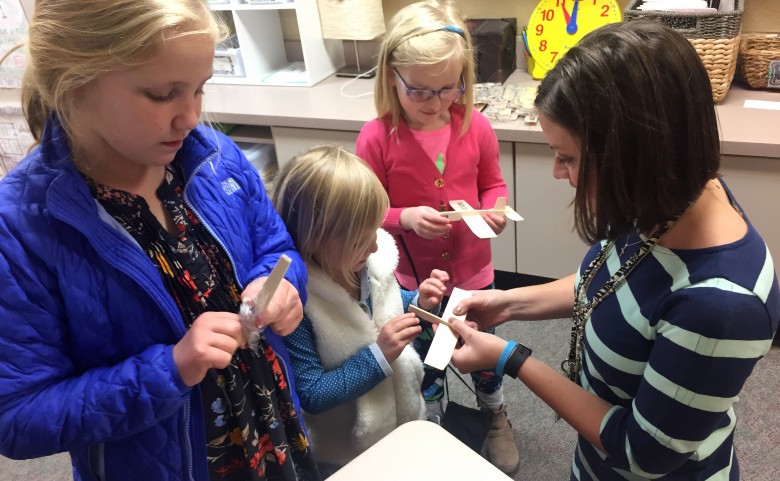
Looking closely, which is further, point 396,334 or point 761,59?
point 761,59

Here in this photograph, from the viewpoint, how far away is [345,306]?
1.15 metres

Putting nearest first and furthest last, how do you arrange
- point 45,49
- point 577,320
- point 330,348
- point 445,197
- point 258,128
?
point 45,49 < point 577,320 < point 330,348 < point 445,197 < point 258,128

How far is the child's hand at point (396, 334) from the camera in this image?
3.67 feet

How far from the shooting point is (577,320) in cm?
99

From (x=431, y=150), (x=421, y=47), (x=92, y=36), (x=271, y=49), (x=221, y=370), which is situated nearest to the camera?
(x=92, y=36)

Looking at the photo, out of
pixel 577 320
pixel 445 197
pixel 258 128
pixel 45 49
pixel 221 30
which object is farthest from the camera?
pixel 258 128

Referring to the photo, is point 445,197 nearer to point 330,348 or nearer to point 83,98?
point 330,348

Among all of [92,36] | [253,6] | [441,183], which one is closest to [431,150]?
[441,183]

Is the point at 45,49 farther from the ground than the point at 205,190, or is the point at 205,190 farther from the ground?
the point at 45,49

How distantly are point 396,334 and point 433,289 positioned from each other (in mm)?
168

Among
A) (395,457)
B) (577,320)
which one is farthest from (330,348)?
(577,320)

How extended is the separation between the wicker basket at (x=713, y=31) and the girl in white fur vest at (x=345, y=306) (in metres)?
1.21

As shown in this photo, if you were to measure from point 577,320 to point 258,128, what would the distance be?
5.80 feet

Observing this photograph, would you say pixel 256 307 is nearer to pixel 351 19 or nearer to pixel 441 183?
pixel 441 183
